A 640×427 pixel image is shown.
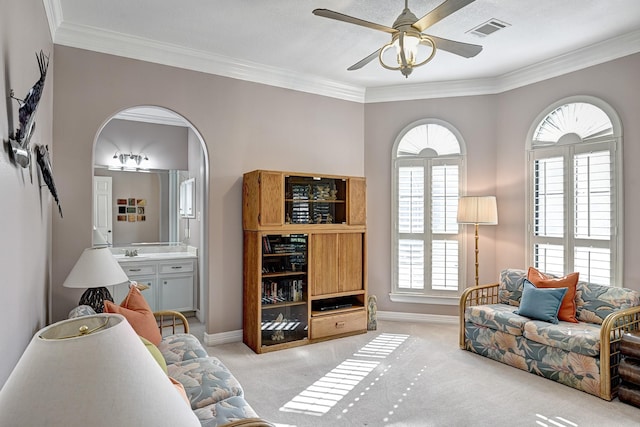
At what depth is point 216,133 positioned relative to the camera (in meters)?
4.35

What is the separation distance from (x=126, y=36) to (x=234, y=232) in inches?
88.5

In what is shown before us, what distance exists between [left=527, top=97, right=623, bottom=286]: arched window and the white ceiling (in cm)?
59

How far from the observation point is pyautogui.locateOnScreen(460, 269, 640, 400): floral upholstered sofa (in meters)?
3.06

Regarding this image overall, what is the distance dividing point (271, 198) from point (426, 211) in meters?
2.21

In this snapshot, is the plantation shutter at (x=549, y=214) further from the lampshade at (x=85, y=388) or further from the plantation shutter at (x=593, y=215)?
the lampshade at (x=85, y=388)

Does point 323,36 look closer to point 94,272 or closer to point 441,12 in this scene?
point 441,12

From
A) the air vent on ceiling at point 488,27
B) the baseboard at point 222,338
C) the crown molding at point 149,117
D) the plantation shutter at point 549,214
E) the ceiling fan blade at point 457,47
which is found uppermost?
the air vent on ceiling at point 488,27

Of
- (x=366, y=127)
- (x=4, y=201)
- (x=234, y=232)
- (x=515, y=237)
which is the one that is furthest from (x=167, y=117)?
(x=515, y=237)

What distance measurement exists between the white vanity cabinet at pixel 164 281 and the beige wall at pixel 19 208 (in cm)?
225

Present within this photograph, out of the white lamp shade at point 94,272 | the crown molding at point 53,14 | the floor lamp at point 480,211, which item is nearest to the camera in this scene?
the white lamp shade at point 94,272

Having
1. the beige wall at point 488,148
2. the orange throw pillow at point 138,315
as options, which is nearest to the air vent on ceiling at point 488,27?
the beige wall at point 488,148

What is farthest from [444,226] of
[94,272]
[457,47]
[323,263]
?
[94,272]

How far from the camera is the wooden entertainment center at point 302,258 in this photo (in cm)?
413

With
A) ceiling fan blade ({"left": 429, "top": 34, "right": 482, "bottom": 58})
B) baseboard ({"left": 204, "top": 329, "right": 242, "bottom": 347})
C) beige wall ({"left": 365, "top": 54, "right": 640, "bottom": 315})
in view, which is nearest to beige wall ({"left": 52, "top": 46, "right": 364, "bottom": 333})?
baseboard ({"left": 204, "top": 329, "right": 242, "bottom": 347})
